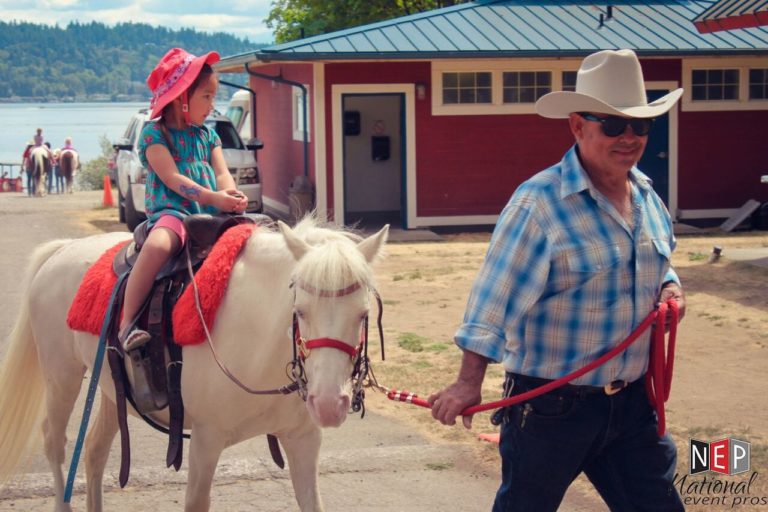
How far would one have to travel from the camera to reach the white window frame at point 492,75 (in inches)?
715

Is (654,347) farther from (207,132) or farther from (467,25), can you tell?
(467,25)

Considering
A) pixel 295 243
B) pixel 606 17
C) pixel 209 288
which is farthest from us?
pixel 606 17

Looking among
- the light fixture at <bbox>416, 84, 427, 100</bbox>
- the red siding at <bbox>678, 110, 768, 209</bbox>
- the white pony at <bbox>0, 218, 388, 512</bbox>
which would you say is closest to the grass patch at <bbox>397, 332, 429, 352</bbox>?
the white pony at <bbox>0, 218, 388, 512</bbox>

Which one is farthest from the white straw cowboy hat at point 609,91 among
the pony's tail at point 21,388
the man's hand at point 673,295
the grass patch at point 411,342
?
the grass patch at point 411,342

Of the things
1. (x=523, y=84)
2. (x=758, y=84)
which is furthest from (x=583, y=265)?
(x=758, y=84)

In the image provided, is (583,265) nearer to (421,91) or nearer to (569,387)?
(569,387)

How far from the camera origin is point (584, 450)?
3.29 metres

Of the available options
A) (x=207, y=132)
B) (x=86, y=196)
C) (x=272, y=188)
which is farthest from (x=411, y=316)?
(x=86, y=196)

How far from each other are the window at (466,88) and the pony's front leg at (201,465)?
48.1 feet

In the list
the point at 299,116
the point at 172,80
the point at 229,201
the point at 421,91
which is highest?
the point at 421,91

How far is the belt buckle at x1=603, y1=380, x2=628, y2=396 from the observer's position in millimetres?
3277

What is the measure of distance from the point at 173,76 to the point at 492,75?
46.6ft

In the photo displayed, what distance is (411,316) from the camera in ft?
35.6

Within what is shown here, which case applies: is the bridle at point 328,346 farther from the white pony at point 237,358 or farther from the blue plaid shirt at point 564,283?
the blue plaid shirt at point 564,283
